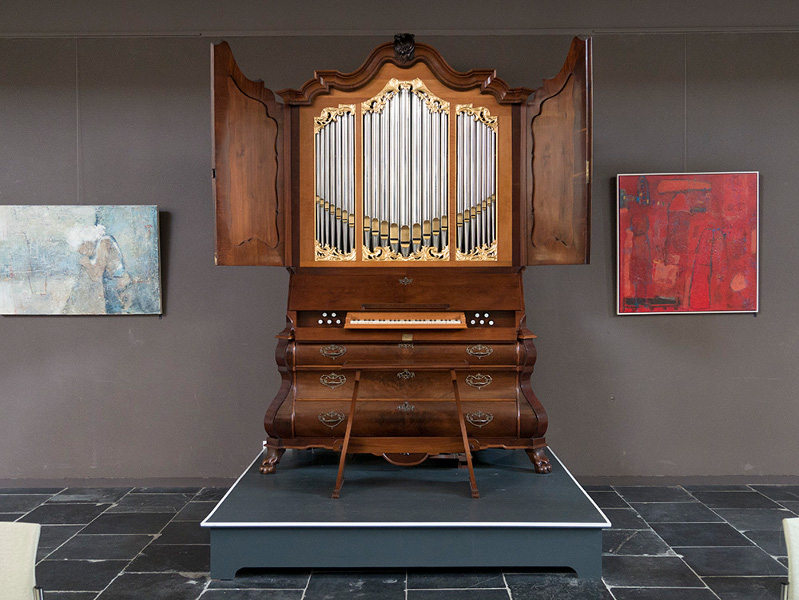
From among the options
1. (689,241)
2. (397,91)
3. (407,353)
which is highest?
(397,91)

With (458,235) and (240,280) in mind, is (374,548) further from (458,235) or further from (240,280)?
(240,280)

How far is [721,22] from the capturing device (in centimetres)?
498

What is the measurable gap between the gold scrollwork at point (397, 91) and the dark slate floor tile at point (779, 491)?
3434mm

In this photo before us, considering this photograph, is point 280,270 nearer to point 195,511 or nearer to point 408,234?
point 408,234

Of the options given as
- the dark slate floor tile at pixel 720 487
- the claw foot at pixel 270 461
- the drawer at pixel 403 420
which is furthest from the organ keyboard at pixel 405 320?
the dark slate floor tile at pixel 720 487

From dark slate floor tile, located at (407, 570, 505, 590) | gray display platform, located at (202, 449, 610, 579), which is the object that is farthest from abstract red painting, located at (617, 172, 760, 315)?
dark slate floor tile, located at (407, 570, 505, 590)

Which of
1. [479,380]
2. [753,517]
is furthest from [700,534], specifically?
[479,380]

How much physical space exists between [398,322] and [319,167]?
1061mm

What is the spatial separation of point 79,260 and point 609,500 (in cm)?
413

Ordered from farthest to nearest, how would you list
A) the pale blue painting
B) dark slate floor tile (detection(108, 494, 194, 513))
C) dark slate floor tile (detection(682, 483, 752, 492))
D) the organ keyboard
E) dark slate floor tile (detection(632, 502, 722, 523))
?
the pale blue painting < dark slate floor tile (detection(682, 483, 752, 492)) < dark slate floor tile (detection(108, 494, 194, 513)) < dark slate floor tile (detection(632, 502, 722, 523)) < the organ keyboard

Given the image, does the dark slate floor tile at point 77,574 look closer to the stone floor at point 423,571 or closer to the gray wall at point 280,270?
the stone floor at point 423,571

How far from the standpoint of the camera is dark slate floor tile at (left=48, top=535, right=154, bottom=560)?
12.2 ft

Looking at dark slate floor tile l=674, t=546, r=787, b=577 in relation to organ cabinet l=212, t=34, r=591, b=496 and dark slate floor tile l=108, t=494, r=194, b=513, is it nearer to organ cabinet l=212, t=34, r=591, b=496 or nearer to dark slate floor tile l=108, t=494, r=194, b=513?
organ cabinet l=212, t=34, r=591, b=496

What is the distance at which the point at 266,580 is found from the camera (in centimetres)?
341
